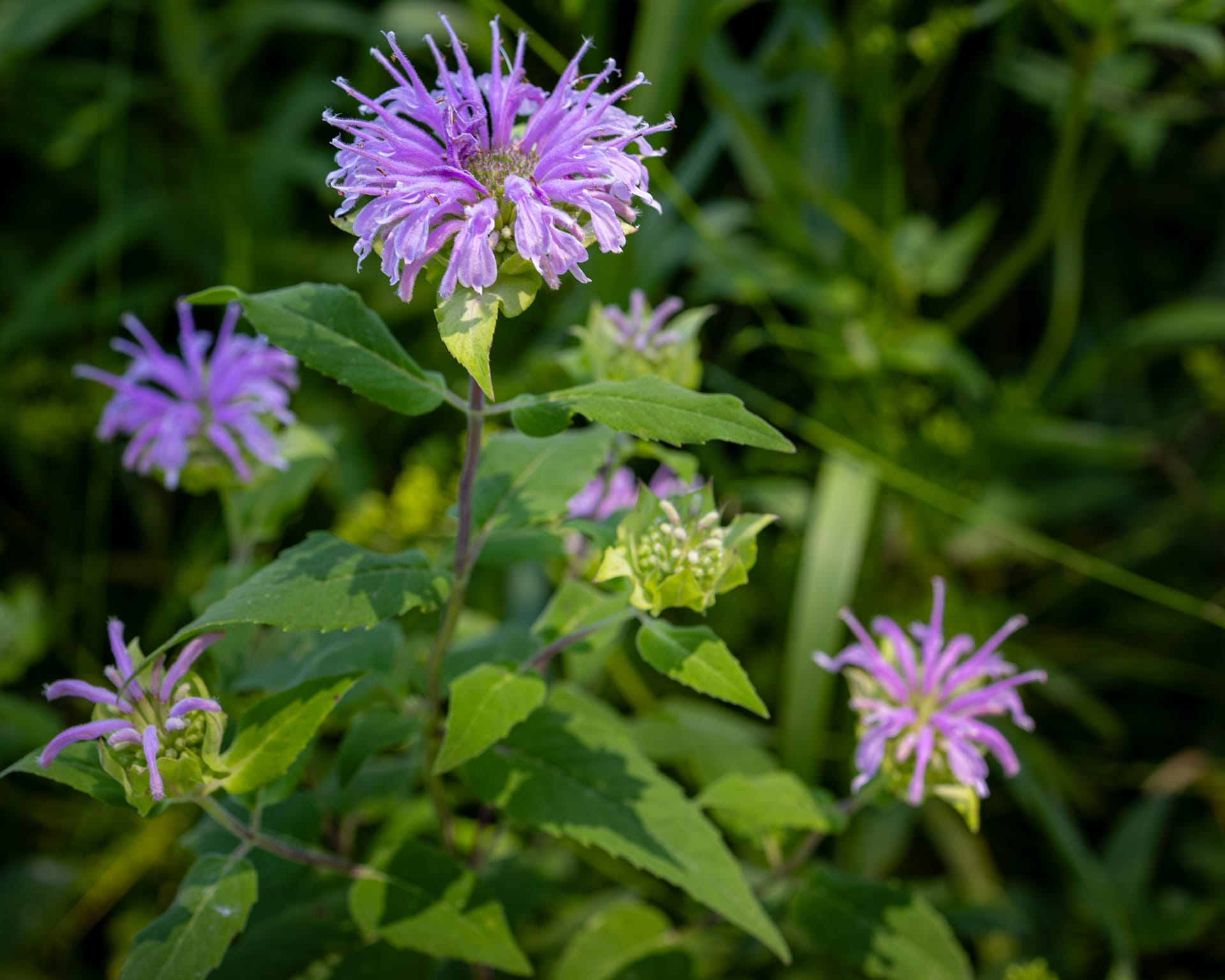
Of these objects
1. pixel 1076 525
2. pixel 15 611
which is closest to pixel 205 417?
pixel 15 611

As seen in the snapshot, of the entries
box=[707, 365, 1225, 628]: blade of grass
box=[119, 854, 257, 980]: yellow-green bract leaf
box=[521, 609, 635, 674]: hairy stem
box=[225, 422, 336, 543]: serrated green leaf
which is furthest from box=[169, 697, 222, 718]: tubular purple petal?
box=[707, 365, 1225, 628]: blade of grass

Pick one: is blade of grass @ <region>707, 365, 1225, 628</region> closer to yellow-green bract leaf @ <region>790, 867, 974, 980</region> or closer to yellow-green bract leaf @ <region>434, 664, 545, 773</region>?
yellow-green bract leaf @ <region>790, 867, 974, 980</region>

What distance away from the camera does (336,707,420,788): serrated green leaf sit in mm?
930

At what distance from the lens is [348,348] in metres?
0.79

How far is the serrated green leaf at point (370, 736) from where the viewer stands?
0.93 meters

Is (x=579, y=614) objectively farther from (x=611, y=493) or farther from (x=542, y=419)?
(x=611, y=493)

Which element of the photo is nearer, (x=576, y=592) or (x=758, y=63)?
(x=576, y=592)

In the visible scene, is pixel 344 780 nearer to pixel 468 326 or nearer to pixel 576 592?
pixel 576 592

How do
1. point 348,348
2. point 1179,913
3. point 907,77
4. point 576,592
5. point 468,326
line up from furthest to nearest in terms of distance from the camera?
1. point 907,77
2. point 1179,913
3. point 576,592
4. point 348,348
5. point 468,326

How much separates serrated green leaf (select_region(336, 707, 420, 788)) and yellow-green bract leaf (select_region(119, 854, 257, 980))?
15 cm

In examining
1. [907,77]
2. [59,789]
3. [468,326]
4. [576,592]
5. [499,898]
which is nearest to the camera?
[468,326]

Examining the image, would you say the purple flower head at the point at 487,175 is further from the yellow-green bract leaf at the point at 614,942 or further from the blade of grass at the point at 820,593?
the blade of grass at the point at 820,593

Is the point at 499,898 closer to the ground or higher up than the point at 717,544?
closer to the ground

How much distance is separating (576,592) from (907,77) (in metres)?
1.43
